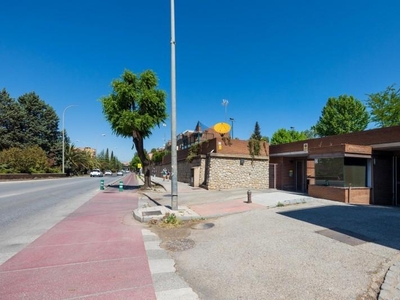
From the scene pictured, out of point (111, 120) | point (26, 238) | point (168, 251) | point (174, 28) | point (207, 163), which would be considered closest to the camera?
point (168, 251)

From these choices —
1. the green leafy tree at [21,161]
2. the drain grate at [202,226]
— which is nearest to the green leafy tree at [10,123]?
the green leafy tree at [21,161]

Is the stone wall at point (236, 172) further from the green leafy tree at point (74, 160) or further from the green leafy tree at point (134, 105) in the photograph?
the green leafy tree at point (74, 160)

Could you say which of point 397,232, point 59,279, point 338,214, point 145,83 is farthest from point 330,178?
point 145,83

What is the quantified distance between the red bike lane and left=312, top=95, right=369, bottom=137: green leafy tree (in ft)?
149

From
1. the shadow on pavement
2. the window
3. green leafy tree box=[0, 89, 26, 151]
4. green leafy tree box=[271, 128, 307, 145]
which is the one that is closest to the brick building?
the window

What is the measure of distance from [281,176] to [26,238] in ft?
65.5

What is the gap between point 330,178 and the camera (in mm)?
13875

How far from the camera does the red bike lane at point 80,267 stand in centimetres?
378

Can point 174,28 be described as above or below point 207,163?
above

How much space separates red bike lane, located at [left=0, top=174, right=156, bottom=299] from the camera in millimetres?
3782

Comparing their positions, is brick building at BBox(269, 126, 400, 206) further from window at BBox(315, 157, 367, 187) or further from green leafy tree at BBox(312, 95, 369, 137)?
green leafy tree at BBox(312, 95, 369, 137)

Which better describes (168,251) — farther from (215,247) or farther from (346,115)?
(346,115)

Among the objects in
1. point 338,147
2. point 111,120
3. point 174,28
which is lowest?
point 338,147

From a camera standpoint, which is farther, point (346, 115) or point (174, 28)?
point (346, 115)
